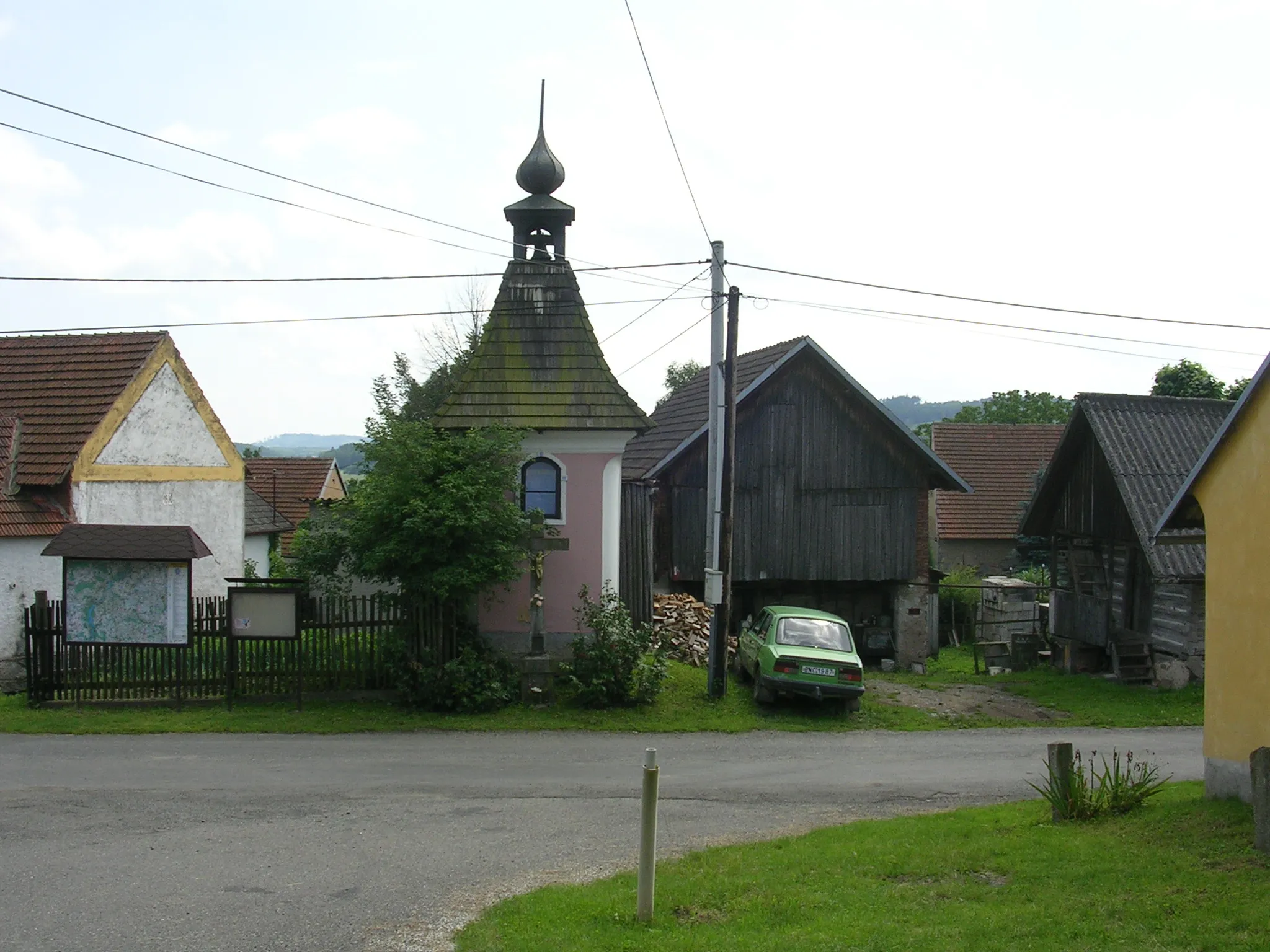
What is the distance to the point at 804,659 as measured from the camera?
58.5 ft

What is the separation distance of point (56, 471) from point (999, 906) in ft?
57.6

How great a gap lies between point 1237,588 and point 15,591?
17.7 m

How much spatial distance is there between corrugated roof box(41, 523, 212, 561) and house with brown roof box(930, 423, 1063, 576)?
25077 millimetres

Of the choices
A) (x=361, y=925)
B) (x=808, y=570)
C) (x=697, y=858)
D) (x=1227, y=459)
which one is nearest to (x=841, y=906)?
(x=697, y=858)

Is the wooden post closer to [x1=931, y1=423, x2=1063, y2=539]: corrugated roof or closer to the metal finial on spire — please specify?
the metal finial on spire

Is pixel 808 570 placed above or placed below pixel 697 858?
above

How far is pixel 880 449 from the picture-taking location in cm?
2598

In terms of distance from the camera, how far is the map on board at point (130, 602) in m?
16.6

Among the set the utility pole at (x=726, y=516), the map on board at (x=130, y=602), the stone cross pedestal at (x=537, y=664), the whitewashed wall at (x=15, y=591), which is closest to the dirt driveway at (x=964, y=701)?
the utility pole at (x=726, y=516)

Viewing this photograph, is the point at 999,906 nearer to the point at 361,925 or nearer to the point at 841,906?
the point at 841,906

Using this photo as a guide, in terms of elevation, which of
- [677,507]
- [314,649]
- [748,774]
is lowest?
[748,774]

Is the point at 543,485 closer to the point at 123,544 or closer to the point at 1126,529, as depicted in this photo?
the point at 123,544

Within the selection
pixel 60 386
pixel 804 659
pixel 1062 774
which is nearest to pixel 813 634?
pixel 804 659

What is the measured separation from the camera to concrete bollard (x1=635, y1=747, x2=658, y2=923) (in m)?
7.21
